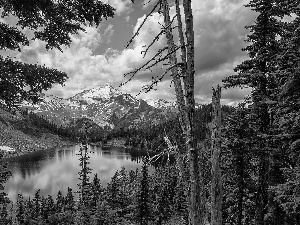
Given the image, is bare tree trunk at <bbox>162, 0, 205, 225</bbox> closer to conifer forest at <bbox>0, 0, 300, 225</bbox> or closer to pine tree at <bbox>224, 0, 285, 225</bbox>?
conifer forest at <bbox>0, 0, 300, 225</bbox>

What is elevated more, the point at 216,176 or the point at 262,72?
the point at 262,72

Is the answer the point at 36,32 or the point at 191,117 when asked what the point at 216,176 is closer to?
the point at 191,117

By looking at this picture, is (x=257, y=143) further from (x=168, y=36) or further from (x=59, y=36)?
(x=59, y=36)

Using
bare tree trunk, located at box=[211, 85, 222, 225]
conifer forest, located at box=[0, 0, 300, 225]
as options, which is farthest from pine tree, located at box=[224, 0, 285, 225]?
bare tree trunk, located at box=[211, 85, 222, 225]

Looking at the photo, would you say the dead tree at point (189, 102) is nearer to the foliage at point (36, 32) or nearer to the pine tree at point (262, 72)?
the foliage at point (36, 32)

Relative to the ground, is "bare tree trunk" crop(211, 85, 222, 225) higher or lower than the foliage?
lower

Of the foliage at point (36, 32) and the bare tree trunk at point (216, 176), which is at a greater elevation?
the foliage at point (36, 32)

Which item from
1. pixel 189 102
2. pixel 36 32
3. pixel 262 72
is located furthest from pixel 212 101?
pixel 262 72

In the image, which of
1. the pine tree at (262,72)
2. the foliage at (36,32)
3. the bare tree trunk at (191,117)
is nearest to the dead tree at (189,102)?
the bare tree trunk at (191,117)

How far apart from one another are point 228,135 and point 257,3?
8.25m

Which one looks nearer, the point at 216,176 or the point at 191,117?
the point at 191,117

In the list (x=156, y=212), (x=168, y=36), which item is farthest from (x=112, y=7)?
(x=156, y=212)

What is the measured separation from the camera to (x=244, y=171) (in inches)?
768

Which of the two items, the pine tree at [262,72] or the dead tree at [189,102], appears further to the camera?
the pine tree at [262,72]
